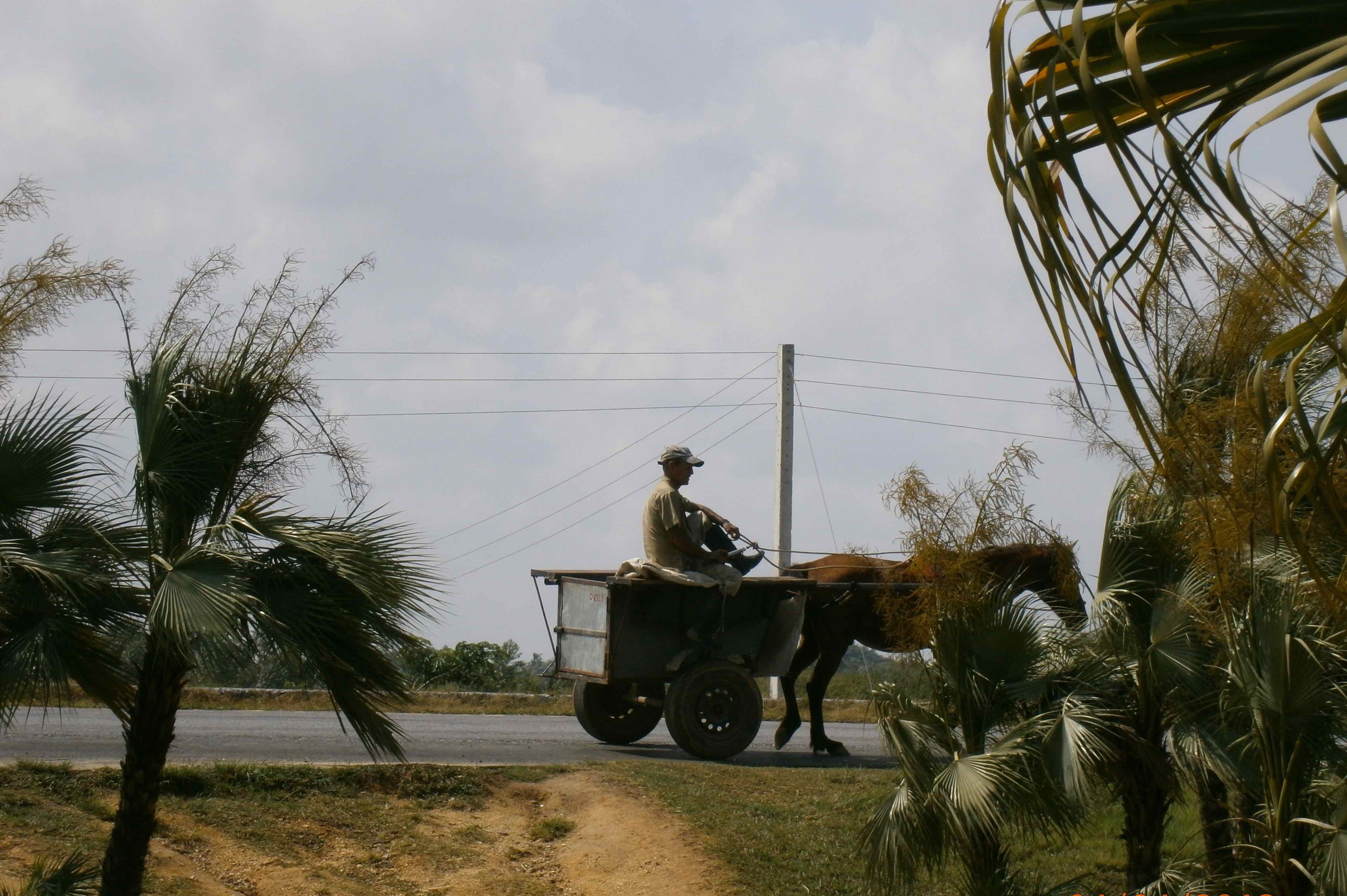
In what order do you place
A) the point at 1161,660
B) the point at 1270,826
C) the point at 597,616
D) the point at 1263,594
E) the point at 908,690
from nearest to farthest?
the point at 1270,826
the point at 1263,594
the point at 1161,660
the point at 908,690
the point at 597,616

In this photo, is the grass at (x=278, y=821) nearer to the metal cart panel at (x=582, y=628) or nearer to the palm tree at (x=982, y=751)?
the metal cart panel at (x=582, y=628)

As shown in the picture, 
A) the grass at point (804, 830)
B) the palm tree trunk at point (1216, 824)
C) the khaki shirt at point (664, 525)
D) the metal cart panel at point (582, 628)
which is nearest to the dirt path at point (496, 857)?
the grass at point (804, 830)

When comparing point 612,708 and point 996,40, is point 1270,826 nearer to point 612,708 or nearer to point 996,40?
point 996,40

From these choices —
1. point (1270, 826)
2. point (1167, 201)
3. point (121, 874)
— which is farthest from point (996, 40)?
point (121, 874)

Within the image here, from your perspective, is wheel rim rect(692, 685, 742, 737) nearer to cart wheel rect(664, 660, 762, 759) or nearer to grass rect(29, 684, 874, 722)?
cart wheel rect(664, 660, 762, 759)

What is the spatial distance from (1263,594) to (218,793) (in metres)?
7.25

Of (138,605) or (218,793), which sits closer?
(138,605)

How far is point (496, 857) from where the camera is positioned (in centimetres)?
971

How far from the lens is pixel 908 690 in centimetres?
860

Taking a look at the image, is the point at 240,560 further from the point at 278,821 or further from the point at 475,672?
the point at 475,672

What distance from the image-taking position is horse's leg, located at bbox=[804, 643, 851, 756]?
1283 centimetres

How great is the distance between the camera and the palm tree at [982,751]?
24.8 ft

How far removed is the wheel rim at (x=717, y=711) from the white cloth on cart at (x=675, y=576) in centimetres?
94

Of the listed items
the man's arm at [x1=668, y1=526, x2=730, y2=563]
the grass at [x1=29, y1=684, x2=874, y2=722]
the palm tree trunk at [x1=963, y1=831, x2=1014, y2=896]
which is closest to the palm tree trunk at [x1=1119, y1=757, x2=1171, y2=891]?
the palm tree trunk at [x1=963, y1=831, x2=1014, y2=896]
